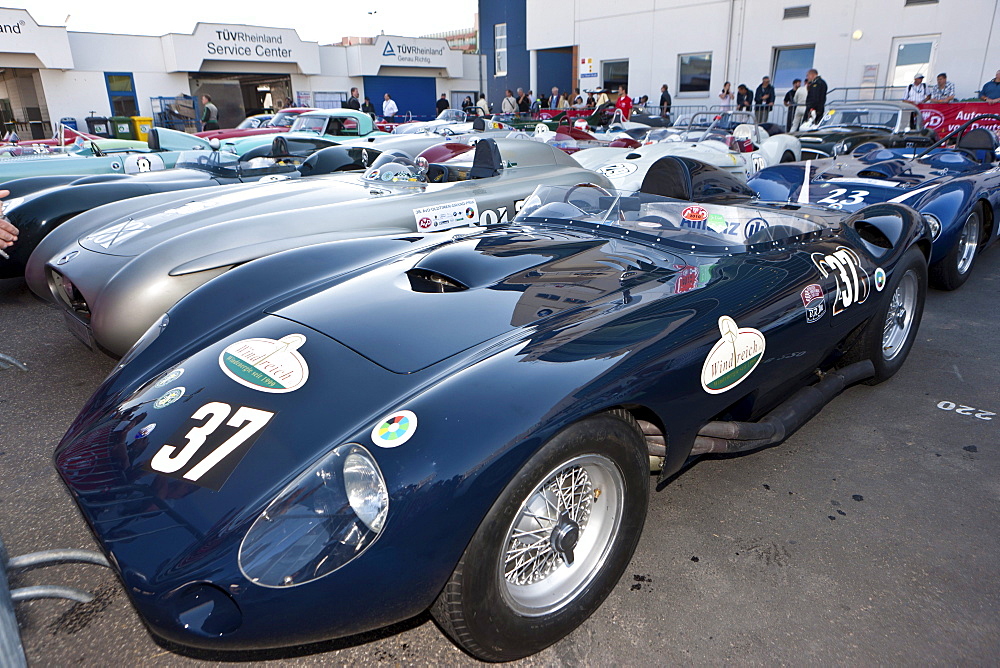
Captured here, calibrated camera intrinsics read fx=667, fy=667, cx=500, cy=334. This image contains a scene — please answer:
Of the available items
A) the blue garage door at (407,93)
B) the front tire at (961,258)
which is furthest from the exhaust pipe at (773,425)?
the blue garage door at (407,93)

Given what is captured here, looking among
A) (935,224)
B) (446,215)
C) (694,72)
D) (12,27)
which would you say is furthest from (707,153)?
(12,27)

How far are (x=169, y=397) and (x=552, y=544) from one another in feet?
3.89

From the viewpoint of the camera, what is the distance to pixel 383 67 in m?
33.7

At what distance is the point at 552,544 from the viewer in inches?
72.4

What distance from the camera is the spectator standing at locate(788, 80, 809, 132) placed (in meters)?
15.1

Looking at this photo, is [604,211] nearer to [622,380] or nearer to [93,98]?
[622,380]

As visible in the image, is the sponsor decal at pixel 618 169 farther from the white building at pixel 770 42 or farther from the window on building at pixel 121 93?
the window on building at pixel 121 93

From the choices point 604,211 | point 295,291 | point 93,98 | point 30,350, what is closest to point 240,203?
point 30,350

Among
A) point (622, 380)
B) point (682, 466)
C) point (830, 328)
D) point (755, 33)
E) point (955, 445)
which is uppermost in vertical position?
point (755, 33)

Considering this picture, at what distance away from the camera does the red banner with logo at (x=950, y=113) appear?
1305cm

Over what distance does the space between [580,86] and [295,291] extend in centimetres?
2556

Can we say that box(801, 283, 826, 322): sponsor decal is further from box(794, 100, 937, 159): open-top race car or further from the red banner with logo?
the red banner with logo

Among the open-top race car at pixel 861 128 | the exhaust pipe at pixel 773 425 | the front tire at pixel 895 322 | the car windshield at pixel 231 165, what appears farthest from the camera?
the open-top race car at pixel 861 128

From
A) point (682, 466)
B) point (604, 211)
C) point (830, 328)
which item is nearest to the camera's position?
point (682, 466)
